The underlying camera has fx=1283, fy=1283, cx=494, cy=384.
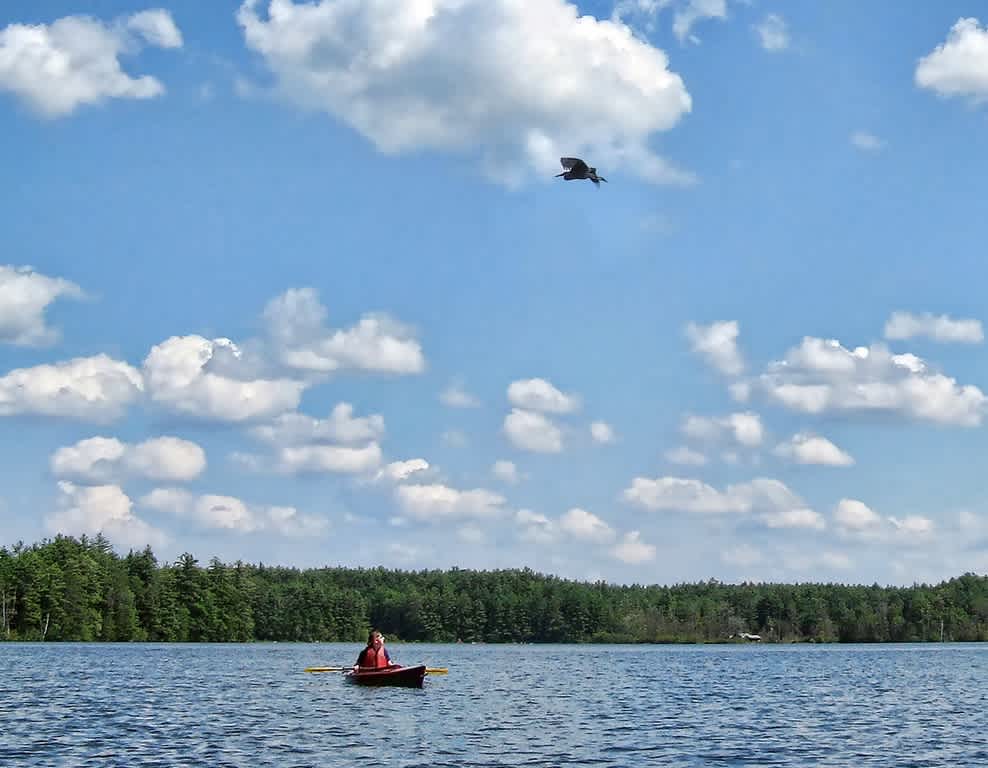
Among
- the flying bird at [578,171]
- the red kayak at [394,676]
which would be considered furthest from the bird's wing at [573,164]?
the red kayak at [394,676]

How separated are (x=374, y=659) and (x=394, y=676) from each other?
2.91m

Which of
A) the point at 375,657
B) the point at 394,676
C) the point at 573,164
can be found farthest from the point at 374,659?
the point at 573,164

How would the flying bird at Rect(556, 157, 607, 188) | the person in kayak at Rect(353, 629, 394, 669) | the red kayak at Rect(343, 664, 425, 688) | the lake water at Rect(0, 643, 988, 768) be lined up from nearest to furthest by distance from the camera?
the flying bird at Rect(556, 157, 607, 188) → the lake water at Rect(0, 643, 988, 768) → the red kayak at Rect(343, 664, 425, 688) → the person in kayak at Rect(353, 629, 394, 669)

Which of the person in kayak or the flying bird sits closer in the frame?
the flying bird

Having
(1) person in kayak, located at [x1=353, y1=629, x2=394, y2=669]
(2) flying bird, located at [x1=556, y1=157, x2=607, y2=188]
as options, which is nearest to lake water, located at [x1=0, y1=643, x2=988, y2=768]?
(1) person in kayak, located at [x1=353, y1=629, x2=394, y2=669]

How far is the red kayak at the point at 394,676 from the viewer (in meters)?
69.7

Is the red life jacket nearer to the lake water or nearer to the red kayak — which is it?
the red kayak

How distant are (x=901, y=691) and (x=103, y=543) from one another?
137 metres

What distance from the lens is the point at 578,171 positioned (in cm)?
3145

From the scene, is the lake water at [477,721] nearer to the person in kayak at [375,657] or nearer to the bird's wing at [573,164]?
the person in kayak at [375,657]

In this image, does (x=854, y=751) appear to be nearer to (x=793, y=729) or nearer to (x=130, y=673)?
(x=793, y=729)

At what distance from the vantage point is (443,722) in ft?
170

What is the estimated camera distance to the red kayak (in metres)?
69.7

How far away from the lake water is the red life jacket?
5.72 feet
